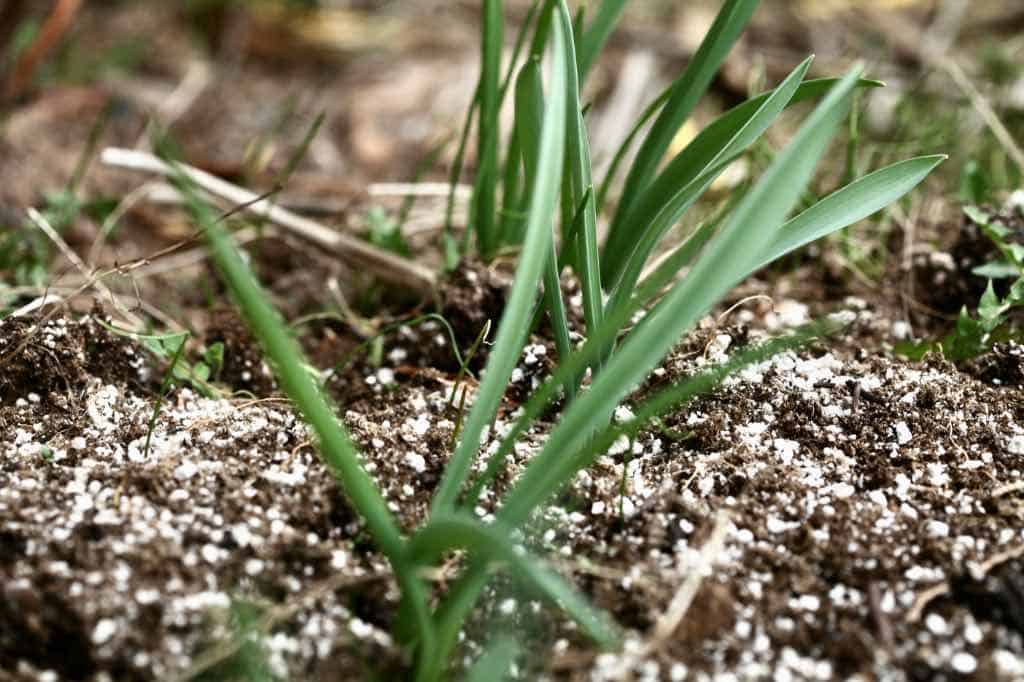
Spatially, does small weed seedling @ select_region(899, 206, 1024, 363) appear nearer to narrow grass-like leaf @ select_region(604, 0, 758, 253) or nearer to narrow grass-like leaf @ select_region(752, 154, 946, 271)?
narrow grass-like leaf @ select_region(752, 154, 946, 271)

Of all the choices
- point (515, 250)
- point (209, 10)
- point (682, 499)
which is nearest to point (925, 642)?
point (682, 499)

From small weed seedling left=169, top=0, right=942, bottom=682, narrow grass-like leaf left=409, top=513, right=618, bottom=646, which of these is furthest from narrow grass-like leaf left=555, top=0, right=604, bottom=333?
narrow grass-like leaf left=409, top=513, right=618, bottom=646

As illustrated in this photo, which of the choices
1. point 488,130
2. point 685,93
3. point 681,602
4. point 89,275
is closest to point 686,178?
point 685,93

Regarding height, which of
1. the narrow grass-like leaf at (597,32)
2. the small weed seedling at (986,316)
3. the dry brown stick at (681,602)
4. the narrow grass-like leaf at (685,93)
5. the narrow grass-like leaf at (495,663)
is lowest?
the narrow grass-like leaf at (495,663)

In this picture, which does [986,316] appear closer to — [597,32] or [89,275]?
[597,32]

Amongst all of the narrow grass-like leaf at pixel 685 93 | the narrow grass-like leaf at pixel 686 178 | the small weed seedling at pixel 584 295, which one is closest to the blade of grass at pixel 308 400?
the small weed seedling at pixel 584 295

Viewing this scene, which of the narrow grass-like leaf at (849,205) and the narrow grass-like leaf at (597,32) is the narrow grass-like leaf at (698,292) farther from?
the narrow grass-like leaf at (597,32)

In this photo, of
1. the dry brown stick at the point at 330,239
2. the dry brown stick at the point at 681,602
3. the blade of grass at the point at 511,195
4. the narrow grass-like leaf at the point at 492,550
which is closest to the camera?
the narrow grass-like leaf at the point at 492,550

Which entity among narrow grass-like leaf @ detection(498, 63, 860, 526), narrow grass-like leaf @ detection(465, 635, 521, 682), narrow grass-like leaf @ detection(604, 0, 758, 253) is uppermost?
narrow grass-like leaf @ detection(604, 0, 758, 253)

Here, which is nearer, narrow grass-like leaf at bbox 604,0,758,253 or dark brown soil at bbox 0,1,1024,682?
dark brown soil at bbox 0,1,1024,682
